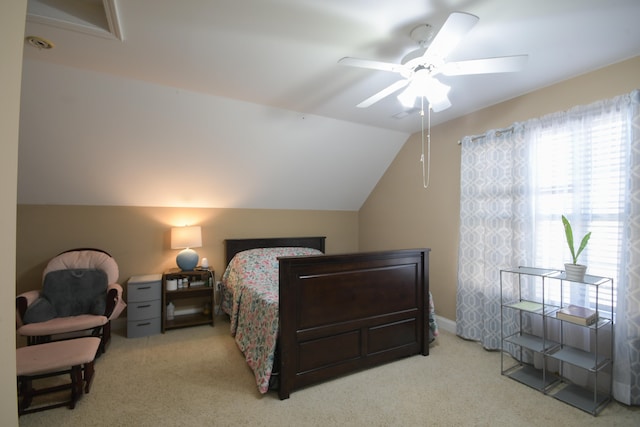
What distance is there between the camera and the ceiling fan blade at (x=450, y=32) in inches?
50.0

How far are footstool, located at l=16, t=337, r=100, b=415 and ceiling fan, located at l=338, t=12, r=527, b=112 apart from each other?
8.65 feet

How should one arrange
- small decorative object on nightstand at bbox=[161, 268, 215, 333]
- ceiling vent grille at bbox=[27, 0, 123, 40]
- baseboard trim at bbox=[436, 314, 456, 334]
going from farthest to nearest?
small decorative object on nightstand at bbox=[161, 268, 215, 333] → baseboard trim at bbox=[436, 314, 456, 334] → ceiling vent grille at bbox=[27, 0, 123, 40]

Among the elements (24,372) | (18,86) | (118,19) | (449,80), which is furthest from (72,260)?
(449,80)

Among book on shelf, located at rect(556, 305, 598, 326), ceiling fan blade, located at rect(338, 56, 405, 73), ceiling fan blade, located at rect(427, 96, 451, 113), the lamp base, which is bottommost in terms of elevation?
book on shelf, located at rect(556, 305, 598, 326)

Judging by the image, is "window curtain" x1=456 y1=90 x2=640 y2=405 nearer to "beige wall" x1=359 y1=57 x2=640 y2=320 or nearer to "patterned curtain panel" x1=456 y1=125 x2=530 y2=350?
"patterned curtain panel" x1=456 y1=125 x2=530 y2=350

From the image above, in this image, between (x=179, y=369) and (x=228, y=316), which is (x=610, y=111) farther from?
(x=228, y=316)

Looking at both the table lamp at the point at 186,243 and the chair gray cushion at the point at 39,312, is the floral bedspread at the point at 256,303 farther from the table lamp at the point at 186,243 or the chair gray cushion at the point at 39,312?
the chair gray cushion at the point at 39,312

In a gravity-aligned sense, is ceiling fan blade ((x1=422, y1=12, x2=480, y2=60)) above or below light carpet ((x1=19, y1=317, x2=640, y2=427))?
above

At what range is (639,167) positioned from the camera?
6.67 ft

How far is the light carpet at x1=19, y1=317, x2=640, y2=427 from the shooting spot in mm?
1954

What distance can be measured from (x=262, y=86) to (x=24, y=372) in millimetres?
2636

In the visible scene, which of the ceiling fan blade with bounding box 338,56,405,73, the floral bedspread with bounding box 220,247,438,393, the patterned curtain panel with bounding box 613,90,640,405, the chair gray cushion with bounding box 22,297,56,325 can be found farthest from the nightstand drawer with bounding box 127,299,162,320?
the patterned curtain panel with bounding box 613,90,640,405

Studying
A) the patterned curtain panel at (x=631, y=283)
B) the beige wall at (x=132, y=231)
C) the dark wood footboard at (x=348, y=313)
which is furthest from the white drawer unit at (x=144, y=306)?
the patterned curtain panel at (x=631, y=283)

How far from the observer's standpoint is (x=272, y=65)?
225cm
